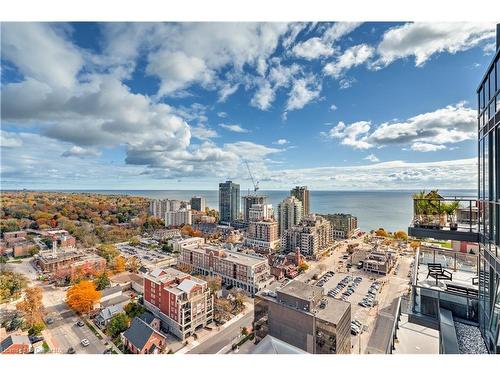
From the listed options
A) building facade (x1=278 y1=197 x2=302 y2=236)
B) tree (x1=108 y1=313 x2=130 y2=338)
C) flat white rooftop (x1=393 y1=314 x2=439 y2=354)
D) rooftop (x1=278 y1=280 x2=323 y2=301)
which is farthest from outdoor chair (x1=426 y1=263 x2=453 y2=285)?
building facade (x1=278 y1=197 x2=302 y2=236)

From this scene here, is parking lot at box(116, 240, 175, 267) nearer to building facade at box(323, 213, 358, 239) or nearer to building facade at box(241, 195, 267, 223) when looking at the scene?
building facade at box(241, 195, 267, 223)

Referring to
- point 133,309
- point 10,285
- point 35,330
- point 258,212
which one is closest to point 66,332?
point 35,330

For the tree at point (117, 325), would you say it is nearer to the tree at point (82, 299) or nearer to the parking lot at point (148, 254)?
the tree at point (82, 299)

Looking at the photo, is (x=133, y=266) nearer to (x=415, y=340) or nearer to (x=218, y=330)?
(x=218, y=330)

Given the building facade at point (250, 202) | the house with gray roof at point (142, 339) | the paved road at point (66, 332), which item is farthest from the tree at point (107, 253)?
the building facade at point (250, 202)
